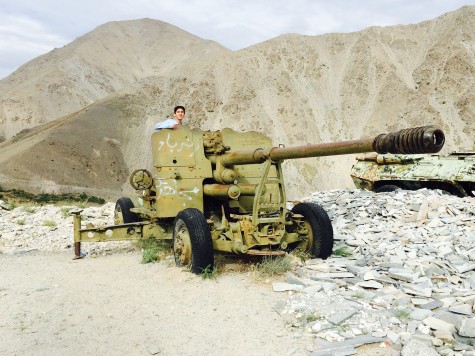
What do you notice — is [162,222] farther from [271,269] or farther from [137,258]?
[271,269]

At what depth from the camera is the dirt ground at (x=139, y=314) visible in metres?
4.52

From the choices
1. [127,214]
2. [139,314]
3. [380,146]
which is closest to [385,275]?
[380,146]

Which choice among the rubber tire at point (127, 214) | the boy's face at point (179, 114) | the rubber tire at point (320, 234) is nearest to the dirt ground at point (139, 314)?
the rubber tire at point (320, 234)

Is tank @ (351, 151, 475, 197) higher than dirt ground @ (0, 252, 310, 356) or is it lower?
higher

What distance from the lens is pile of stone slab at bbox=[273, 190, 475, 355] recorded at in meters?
4.46

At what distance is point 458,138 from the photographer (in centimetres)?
3759

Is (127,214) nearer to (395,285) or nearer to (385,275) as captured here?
(385,275)

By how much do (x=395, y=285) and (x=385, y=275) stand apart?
0.32 metres

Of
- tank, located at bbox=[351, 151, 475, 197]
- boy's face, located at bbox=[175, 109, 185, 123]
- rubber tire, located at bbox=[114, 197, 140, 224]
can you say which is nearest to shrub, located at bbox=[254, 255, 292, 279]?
boy's face, located at bbox=[175, 109, 185, 123]

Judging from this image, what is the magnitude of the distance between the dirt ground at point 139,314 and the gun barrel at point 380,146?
1.79m

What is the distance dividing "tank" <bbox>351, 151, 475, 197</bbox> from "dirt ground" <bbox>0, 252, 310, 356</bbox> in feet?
27.2

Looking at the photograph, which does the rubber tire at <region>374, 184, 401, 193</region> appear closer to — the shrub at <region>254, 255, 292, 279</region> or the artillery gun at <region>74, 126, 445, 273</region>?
the artillery gun at <region>74, 126, 445, 273</region>

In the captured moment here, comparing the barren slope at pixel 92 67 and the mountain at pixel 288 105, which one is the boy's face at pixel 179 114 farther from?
the barren slope at pixel 92 67

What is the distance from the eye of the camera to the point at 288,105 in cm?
4294
